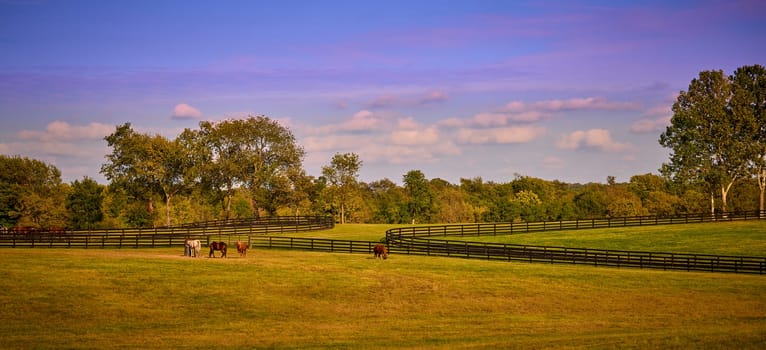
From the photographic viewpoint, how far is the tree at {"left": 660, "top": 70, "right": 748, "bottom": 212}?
209ft

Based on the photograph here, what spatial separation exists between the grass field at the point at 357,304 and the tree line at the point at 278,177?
1219 inches

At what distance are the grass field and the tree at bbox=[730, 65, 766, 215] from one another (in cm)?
3093

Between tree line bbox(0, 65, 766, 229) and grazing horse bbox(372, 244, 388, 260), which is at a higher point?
tree line bbox(0, 65, 766, 229)

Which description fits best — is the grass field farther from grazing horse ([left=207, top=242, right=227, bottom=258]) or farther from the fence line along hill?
the fence line along hill

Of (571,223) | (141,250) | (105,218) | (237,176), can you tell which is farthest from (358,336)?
(105,218)

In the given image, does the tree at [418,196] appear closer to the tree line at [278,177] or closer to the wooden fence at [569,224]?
the tree line at [278,177]

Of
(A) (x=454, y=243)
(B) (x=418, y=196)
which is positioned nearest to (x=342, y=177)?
(B) (x=418, y=196)

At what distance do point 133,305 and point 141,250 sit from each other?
1756cm

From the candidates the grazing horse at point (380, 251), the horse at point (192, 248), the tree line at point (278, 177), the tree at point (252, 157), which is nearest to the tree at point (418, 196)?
the tree line at point (278, 177)

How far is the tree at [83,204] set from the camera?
77812 millimetres

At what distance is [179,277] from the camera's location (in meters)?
32.3

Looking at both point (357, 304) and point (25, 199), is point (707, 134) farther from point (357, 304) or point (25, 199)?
point (25, 199)

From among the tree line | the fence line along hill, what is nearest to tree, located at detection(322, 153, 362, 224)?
the tree line

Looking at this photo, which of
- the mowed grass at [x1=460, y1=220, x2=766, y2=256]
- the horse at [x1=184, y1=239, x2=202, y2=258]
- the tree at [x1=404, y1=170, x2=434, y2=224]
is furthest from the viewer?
→ the tree at [x1=404, y1=170, x2=434, y2=224]
